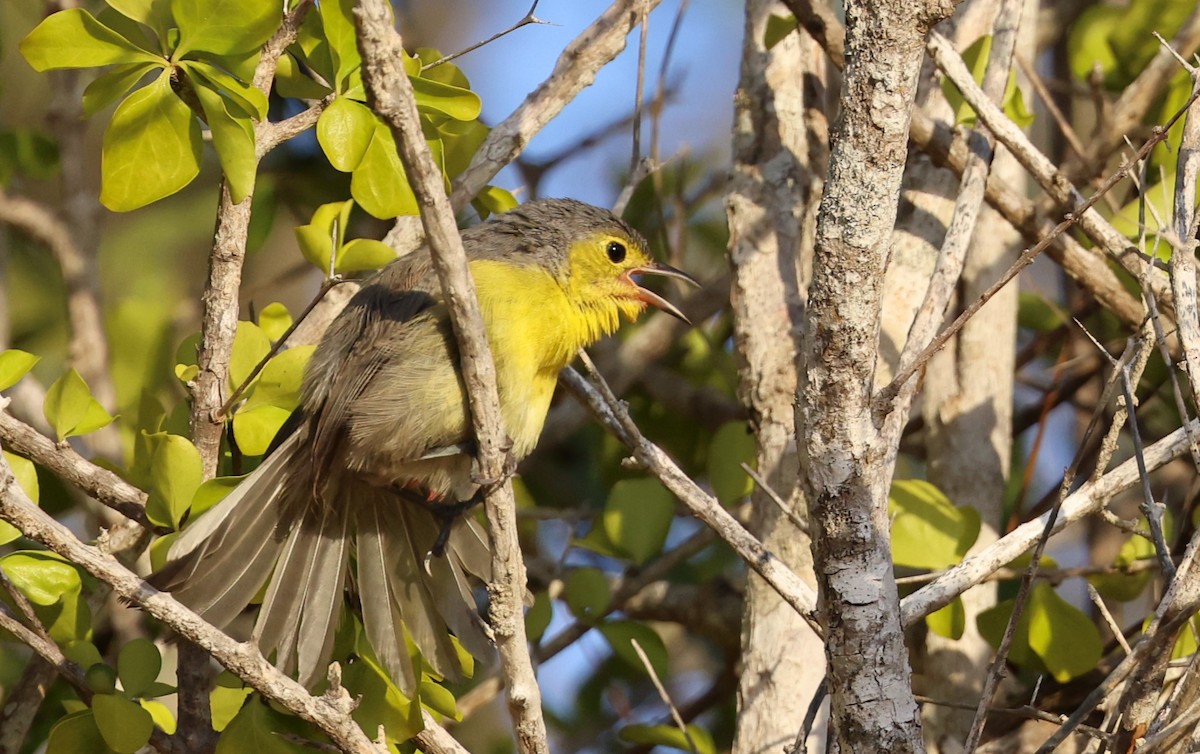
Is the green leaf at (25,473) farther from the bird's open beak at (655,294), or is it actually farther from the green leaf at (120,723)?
the bird's open beak at (655,294)

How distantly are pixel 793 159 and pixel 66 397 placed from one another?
2354 mm

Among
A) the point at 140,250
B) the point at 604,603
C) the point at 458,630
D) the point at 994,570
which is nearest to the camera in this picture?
the point at 994,570

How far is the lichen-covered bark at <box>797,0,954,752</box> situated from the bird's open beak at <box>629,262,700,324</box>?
1394mm

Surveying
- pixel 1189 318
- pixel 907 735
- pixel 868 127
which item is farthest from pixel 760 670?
pixel 868 127

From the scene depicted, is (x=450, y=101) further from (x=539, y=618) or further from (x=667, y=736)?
(x=667, y=736)

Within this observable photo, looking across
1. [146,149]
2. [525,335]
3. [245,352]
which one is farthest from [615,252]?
[146,149]

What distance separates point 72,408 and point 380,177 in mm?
981

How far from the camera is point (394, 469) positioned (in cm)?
369

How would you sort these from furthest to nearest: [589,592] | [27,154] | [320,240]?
[27,154] → [589,592] → [320,240]

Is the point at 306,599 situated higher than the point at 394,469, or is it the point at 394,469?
the point at 394,469

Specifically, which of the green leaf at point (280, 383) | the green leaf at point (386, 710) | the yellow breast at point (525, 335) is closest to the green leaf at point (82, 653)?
the green leaf at point (386, 710)

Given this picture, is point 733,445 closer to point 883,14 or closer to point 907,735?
point 907,735

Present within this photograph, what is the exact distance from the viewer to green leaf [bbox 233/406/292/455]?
11.5 ft

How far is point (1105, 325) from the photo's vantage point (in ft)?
15.8
